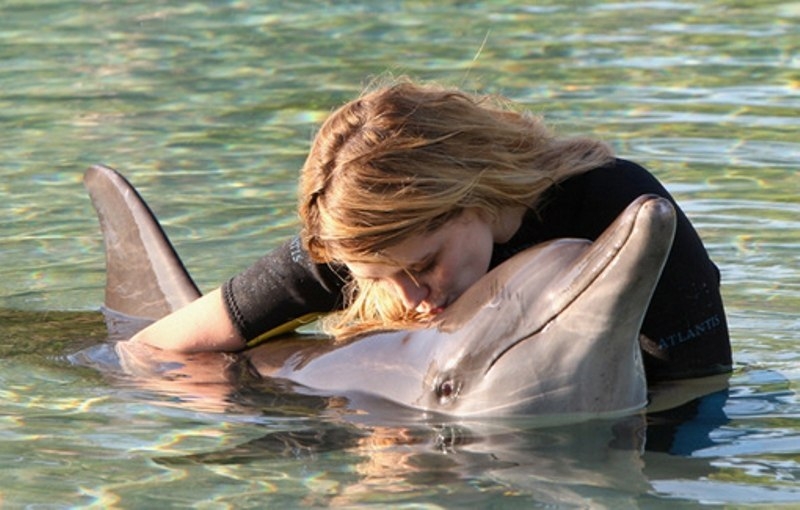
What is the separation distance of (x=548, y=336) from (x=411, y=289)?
62 centimetres

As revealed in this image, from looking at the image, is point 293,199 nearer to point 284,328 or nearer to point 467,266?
point 284,328

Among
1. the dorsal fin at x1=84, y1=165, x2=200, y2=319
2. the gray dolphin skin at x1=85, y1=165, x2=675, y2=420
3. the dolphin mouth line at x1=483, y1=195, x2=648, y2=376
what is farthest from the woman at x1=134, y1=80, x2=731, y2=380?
the dorsal fin at x1=84, y1=165, x2=200, y2=319

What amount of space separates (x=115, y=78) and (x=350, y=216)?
7.22 metres

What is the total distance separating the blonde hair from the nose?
128 mm

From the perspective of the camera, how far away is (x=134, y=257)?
271 inches

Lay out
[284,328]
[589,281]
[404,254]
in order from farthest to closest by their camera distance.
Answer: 1. [284,328]
2. [404,254]
3. [589,281]

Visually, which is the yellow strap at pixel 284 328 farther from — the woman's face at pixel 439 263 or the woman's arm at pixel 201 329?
the woman's face at pixel 439 263

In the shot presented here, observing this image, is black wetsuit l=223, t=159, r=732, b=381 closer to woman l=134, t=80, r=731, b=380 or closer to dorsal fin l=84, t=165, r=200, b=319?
woman l=134, t=80, r=731, b=380

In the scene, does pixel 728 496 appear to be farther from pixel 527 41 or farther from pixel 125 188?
pixel 527 41

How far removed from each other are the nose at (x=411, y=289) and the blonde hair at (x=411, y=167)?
0.13 metres

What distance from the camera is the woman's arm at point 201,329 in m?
6.15

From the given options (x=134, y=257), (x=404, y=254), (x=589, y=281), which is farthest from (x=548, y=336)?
(x=134, y=257)

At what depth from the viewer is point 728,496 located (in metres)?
4.56

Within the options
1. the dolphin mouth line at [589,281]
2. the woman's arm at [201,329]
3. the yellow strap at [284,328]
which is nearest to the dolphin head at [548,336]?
the dolphin mouth line at [589,281]
